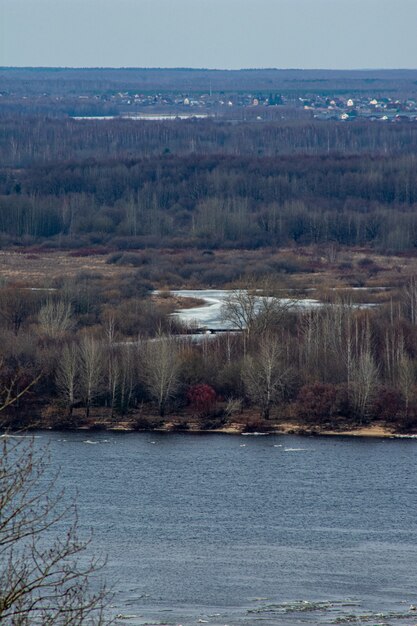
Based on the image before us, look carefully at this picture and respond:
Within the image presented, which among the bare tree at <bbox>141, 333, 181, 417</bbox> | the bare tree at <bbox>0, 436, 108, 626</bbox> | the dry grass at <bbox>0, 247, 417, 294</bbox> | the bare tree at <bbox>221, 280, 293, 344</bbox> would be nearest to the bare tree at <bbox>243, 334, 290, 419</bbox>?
the bare tree at <bbox>141, 333, 181, 417</bbox>

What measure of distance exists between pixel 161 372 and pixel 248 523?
9470 mm

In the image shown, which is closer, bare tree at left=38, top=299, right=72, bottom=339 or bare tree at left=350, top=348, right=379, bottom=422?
bare tree at left=350, top=348, right=379, bottom=422

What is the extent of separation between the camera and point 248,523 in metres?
20.2

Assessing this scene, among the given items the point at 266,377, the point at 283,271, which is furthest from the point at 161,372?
the point at 283,271

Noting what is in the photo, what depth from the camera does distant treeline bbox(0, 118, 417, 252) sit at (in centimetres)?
6216

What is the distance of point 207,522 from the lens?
2030 centimetres

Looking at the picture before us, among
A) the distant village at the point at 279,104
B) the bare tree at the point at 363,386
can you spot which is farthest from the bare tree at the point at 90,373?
the distant village at the point at 279,104

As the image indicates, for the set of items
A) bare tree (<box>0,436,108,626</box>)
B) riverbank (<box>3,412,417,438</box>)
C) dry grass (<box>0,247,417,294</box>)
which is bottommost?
riverbank (<box>3,412,417,438</box>)

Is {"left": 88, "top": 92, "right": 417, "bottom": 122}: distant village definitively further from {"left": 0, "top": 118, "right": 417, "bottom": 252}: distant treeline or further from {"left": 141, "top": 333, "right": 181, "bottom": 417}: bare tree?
{"left": 141, "top": 333, "right": 181, "bottom": 417}: bare tree

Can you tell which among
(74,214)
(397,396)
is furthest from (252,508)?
(74,214)

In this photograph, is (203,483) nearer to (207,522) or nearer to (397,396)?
(207,522)

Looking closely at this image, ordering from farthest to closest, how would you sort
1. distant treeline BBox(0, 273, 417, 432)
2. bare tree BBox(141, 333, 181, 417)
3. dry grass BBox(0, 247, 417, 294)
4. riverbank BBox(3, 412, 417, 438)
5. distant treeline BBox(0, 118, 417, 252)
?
distant treeline BBox(0, 118, 417, 252) < dry grass BBox(0, 247, 417, 294) < bare tree BBox(141, 333, 181, 417) < distant treeline BBox(0, 273, 417, 432) < riverbank BBox(3, 412, 417, 438)

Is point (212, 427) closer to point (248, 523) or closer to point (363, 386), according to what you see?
point (363, 386)

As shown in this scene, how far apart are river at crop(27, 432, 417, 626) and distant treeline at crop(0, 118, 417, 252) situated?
34344 mm
